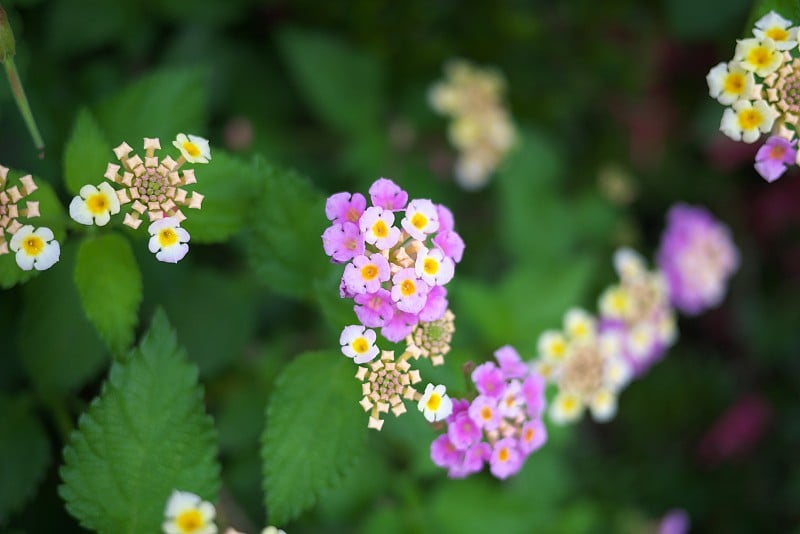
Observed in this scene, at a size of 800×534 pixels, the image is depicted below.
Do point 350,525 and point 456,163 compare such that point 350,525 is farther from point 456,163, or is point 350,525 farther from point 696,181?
point 696,181

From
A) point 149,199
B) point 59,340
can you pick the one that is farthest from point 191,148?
point 59,340

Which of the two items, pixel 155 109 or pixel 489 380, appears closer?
pixel 489 380

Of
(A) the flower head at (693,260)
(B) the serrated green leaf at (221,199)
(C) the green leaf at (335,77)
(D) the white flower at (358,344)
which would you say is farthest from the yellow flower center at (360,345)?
(A) the flower head at (693,260)

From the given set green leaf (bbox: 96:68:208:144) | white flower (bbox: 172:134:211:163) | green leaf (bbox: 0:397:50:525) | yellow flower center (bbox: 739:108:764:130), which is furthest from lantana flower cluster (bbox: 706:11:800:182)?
green leaf (bbox: 0:397:50:525)

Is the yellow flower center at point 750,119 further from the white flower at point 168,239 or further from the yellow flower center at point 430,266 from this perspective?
the white flower at point 168,239

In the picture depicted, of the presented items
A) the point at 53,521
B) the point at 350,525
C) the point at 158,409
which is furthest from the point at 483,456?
the point at 53,521

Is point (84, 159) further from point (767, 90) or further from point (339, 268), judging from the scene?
point (767, 90)

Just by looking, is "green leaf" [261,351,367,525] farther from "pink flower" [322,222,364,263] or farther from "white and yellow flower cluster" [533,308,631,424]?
"white and yellow flower cluster" [533,308,631,424]
